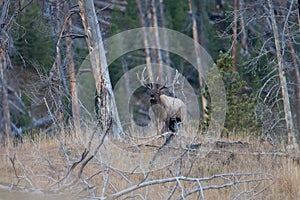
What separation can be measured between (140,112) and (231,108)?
15775 millimetres

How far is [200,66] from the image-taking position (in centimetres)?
2708

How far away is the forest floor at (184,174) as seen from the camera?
818 cm

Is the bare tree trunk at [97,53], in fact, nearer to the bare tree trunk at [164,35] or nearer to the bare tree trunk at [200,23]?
the bare tree trunk at [164,35]


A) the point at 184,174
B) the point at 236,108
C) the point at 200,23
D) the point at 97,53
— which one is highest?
the point at 200,23

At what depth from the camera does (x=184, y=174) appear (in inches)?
359

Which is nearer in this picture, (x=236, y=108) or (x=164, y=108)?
(x=164, y=108)

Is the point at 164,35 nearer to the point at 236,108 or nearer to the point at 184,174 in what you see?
the point at 236,108

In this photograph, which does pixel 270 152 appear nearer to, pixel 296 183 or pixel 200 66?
pixel 296 183

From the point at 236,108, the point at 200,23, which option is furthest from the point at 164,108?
the point at 200,23

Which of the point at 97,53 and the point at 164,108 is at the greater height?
the point at 97,53

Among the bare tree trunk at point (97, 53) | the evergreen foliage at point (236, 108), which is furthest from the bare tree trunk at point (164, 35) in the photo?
the bare tree trunk at point (97, 53)

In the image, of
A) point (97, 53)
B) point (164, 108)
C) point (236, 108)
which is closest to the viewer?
point (164, 108)

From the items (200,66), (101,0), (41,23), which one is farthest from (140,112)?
(41,23)

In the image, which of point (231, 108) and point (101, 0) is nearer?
point (231, 108)
